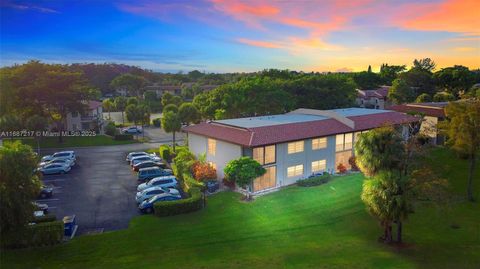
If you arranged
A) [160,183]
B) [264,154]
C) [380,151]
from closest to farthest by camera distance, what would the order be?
[380,151] → [264,154] → [160,183]

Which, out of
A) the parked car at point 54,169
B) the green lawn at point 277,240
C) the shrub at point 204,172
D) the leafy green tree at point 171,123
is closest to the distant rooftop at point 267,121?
the shrub at point 204,172

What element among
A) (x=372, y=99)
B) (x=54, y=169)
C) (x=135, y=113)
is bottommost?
(x=54, y=169)

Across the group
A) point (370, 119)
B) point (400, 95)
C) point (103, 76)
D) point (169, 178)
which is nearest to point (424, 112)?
point (370, 119)

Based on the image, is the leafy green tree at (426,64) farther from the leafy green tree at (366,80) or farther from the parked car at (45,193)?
the parked car at (45,193)

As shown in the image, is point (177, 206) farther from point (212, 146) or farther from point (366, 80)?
point (366, 80)

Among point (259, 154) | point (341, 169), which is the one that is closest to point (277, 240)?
point (259, 154)

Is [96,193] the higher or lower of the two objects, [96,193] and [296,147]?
the lower

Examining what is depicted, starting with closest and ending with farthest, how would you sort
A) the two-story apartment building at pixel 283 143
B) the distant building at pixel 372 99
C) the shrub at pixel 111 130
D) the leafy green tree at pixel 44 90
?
the two-story apartment building at pixel 283 143 < the leafy green tree at pixel 44 90 < the shrub at pixel 111 130 < the distant building at pixel 372 99

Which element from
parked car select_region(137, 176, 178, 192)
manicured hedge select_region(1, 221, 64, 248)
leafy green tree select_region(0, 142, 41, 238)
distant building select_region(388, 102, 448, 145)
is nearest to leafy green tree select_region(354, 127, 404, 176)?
parked car select_region(137, 176, 178, 192)
